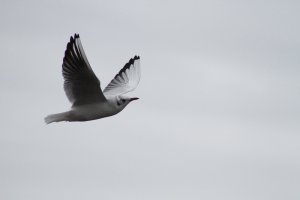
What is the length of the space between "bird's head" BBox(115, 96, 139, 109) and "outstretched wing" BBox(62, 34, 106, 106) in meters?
0.37

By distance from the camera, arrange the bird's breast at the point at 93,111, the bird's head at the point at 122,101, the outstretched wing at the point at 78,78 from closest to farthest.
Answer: the outstretched wing at the point at 78,78, the bird's breast at the point at 93,111, the bird's head at the point at 122,101

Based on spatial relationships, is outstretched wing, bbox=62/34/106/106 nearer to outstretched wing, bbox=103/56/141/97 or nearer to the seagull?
the seagull

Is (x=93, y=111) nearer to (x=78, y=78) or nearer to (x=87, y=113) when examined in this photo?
(x=87, y=113)

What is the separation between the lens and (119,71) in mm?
17422

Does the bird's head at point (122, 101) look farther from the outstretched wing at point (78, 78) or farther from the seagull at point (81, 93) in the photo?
the outstretched wing at point (78, 78)

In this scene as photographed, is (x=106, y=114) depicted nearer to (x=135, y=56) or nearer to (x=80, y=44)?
(x=80, y=44)

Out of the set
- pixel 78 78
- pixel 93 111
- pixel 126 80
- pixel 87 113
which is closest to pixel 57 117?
pixel 87 113

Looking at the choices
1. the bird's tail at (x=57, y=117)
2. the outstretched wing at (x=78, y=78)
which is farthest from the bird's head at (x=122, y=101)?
the bird's tail at (x=57, y=117)

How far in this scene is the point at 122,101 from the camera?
1409 centimetres

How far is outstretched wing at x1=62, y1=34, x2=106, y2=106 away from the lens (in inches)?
520

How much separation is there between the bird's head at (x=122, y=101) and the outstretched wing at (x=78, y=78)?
0.37 metres

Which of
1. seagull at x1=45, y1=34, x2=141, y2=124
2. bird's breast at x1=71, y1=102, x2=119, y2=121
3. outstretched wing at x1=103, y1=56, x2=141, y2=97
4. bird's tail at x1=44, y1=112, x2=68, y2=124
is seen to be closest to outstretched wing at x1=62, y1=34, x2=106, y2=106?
seagull at x1=45, y1=34, x2=141, y2=124

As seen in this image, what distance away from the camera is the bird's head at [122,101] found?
1401cm

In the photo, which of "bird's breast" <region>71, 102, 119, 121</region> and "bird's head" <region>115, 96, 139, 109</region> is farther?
"bird's head" <region>115, 96, 139, 109</region>
